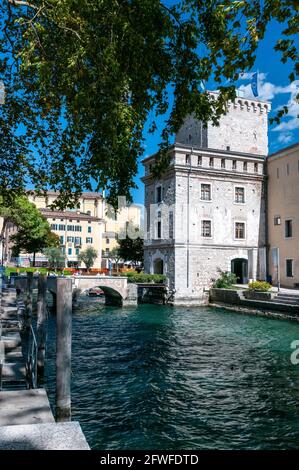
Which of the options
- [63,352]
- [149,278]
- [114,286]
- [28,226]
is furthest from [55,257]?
[63,352]

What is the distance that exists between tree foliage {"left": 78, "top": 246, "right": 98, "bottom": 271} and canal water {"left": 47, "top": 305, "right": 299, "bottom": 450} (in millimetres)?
48109

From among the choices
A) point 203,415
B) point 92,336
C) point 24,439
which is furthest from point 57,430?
point 92,336

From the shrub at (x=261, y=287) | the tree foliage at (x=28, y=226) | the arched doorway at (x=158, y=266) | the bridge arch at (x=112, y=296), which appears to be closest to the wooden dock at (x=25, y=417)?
the bridge arch at (x=112, y=296)

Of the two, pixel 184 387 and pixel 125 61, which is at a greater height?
pixel 125 61

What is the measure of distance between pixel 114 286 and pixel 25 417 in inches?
1087

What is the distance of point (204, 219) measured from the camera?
35.2 metres

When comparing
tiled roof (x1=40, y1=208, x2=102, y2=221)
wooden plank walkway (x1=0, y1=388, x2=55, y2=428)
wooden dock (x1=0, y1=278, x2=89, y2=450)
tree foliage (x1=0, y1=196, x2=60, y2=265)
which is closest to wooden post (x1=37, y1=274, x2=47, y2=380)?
wooden dock (x1=0, y1=278, x2=89, y2=450)

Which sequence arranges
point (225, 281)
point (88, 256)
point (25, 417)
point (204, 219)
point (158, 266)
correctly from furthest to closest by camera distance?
point (88, 256), point (158, 266), point (204, 219), point (225, 281), point (25, 417)

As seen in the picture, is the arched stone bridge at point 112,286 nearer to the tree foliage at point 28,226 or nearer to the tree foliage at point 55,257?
the tree foliage at point 28,226

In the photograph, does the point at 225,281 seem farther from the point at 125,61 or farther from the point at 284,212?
the point at 125,61

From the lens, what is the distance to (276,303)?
87.8 ft

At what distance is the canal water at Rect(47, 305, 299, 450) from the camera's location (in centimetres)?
806

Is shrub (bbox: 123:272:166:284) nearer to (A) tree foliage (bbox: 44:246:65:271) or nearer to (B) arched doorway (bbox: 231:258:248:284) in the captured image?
(B) arched doorway (bbox: 231:258:248:284)

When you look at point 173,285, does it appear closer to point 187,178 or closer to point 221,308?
point 221,308
